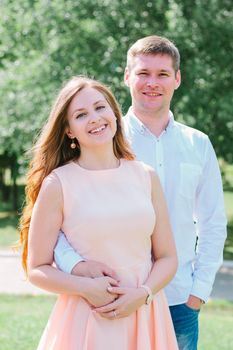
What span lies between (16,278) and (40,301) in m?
1.88

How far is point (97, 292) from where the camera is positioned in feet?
8.25

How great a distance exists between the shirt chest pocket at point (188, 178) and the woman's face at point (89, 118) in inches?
23.9

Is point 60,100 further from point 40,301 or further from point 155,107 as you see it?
point 40,301

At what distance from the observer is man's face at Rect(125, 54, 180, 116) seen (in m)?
3.17

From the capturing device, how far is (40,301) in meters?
8.84

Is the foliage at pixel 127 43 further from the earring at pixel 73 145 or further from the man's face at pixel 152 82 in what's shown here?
the earring at pixel 73 145

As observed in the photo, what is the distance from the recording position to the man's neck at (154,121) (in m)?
3.24

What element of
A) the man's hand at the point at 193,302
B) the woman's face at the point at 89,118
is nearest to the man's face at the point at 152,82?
the woman's face at the point at 89,118

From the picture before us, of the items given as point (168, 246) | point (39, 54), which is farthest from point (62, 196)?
point (39, 54)

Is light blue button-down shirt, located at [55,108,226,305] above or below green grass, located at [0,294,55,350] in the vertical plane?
above

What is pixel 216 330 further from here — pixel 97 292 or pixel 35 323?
pixel 97 292

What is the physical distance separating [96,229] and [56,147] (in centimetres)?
43

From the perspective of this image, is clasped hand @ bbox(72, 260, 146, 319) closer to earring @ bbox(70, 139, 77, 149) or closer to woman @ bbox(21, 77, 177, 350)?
woman @ bbox(21, 77, 177, 350)

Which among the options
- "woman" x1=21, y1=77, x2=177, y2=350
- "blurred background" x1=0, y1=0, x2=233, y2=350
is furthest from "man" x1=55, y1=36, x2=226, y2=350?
"blurred background" x1=0, y1=0, x2=233, y2=350
